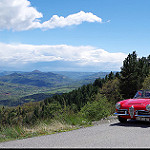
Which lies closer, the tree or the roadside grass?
the roadside grass

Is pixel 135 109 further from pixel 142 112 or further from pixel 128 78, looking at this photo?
pixel 128 78

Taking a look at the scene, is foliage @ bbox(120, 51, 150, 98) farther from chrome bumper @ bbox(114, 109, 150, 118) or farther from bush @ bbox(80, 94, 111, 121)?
chrome bumper @ bbox(114, 109, 150, 118)

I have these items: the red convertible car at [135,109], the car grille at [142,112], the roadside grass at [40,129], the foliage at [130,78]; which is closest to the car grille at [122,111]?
the red convertible car at [135,109]

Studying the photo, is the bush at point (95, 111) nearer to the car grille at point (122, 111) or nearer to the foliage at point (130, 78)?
the car grille at point (122, 111)

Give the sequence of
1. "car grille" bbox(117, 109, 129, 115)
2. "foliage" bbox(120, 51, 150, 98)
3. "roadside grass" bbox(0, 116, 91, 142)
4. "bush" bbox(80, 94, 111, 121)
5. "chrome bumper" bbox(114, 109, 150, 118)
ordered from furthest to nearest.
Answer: "foliage" bbox(120, 51, 150, 98), "bush" bbox(80, 94, 111, 121), "car grille" bbox(117, 109, 129, 115), "chrome bumper" bbox(114, 109, 150, 118), "roadside grass" bbox(0, 116, 91, 142)

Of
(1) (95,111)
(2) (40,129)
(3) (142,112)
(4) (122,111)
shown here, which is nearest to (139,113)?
(3) (142,112)

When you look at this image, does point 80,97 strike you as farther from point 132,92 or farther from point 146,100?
point 146,100

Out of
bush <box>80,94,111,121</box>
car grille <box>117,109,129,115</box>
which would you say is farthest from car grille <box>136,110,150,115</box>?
bush <box>80,94,111,121</box>

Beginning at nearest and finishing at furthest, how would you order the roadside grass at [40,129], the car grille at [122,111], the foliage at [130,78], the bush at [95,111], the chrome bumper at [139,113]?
the roadside grass at [40,129] < the chrome bumper at [139,113] < the car grille at [122,111] < the bush at [95,111] < the foliage at [130,78]

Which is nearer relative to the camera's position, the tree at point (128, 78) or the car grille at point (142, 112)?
the car grille at point (142, 112)

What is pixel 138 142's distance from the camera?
5199mm

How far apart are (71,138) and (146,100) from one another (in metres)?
4.43

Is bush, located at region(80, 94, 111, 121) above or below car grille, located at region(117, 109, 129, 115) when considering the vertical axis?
below

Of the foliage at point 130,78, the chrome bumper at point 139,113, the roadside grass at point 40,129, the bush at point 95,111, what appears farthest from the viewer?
the foliage at point 130,78
